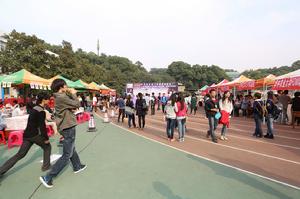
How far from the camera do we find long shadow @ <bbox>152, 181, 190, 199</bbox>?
371 cm

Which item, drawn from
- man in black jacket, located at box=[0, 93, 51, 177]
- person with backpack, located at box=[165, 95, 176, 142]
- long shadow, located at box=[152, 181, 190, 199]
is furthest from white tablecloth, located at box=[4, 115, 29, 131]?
long shadow, located at box=[152, 181, 190, 199]

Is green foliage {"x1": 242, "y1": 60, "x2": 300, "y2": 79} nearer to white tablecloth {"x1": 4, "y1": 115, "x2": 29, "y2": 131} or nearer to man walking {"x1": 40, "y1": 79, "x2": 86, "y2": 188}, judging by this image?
white tablecloth {"x1": 4, "y1": 115, "x2": 29, "y2": 131}

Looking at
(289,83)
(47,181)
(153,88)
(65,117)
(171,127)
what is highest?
(289,83)

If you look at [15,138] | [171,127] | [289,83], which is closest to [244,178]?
[171,127]

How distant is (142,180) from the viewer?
4.39 m

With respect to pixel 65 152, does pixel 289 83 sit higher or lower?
higher

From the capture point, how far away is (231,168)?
5117mm

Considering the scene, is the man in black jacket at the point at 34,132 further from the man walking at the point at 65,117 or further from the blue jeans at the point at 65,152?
the blue jeans at the point at 65,152

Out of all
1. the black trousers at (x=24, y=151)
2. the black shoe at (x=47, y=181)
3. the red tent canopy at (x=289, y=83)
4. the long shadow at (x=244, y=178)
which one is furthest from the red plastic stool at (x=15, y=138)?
the red tent canopy at (x=289, y=83)

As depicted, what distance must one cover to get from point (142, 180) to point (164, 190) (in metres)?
0.59

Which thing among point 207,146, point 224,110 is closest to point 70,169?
point 207,146

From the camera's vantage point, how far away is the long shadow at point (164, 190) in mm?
3709

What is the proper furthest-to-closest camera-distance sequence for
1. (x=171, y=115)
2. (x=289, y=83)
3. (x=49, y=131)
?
(x=289, y=83) → (x=49, y=131) → (x=171, y=115)

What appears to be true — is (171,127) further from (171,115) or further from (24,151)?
(24,151)
